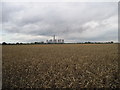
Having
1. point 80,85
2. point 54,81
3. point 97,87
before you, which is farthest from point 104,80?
point 54,81

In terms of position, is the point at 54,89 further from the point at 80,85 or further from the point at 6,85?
the point at 6,85

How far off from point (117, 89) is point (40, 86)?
4.02 m

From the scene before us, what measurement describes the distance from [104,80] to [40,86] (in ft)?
12.4

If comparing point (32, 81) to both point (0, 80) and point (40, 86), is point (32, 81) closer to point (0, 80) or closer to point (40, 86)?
point (40, 86)

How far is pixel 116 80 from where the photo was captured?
6371mm

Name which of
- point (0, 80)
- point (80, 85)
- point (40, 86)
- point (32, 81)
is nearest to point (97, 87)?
point (80, 85)

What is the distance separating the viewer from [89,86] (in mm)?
5570

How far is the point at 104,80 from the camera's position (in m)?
6.36

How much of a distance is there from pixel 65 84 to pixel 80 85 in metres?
0.81

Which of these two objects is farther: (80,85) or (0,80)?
(0,80)

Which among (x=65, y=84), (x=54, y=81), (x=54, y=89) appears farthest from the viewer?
(x=54, y=81)

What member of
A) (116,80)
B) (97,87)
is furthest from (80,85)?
(116,80)

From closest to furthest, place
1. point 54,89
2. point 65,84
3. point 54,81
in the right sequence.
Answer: point 54,89
point 65,84
point 54,81

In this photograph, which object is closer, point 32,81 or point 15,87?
point 15,87
